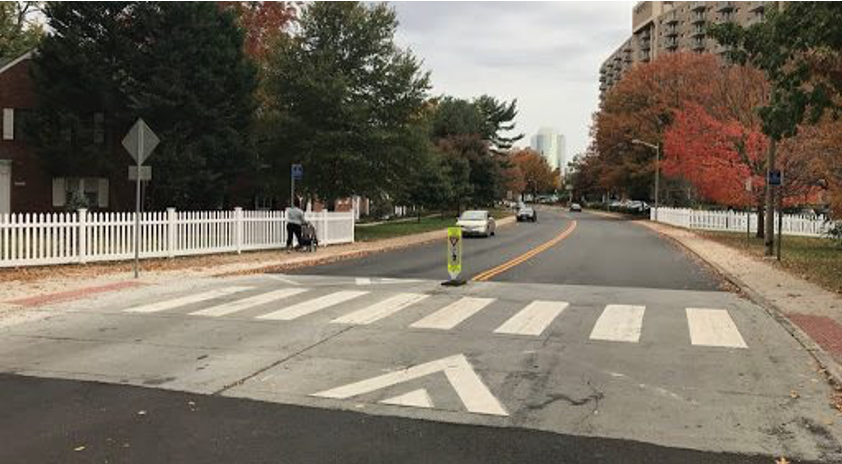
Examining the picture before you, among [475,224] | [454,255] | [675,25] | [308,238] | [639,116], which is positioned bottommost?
[308,238]

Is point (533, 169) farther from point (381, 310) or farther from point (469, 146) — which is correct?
point (381, 310)

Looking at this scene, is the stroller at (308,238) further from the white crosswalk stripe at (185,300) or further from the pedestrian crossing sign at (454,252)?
the white crosswalk stripe at (185,300)

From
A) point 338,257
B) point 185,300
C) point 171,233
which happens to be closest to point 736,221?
point 338,257

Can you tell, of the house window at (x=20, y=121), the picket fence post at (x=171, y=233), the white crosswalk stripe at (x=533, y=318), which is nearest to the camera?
the white crosswalk stripe at (x=533, y=318)

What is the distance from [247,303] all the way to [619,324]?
222 inches

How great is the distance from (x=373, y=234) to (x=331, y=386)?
2680 centimetres

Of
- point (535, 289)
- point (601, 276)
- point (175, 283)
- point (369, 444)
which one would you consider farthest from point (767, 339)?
point (175, 283)

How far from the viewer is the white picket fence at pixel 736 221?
38.8 m

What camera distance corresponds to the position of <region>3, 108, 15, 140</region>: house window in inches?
1209

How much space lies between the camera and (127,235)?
1812 cm

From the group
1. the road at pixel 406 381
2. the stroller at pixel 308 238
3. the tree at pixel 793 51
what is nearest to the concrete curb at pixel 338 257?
the stroller at pixel 308 238

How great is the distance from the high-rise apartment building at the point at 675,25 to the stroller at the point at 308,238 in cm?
10414

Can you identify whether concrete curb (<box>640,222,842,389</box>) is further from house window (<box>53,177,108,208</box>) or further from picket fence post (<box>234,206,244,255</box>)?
house window (<box>53,177,108,208</box>)

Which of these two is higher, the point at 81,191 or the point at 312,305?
the point at 81,191
